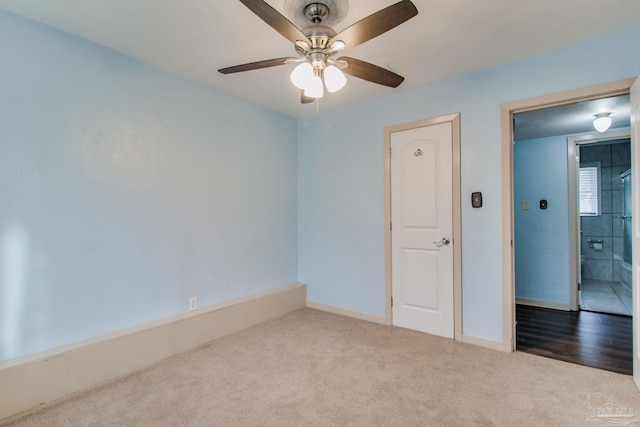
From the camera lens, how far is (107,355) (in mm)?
2305

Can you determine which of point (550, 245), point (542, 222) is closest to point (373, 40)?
point (542, 222)

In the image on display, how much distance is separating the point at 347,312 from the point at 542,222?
2.96 metres

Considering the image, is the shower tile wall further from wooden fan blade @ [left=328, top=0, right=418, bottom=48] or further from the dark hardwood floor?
wooden fan blade @ [left=328, top=0, right=418, bottom=48]

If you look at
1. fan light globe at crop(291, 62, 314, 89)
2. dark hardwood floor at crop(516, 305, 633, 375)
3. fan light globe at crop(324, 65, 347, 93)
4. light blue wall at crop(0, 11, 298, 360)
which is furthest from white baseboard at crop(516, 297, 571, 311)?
fan light globe at crop(291, 62, 314, 89)

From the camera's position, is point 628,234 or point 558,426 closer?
point 558,426

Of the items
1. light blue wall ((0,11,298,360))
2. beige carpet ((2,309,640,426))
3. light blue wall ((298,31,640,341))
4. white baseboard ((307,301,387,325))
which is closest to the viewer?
beige carpet ((2,309,640,426))

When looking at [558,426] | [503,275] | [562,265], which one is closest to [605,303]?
[562,265]

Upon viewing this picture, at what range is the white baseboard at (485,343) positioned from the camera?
2723 millimetres

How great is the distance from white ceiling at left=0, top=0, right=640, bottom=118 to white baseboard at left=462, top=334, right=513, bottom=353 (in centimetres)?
A: 240

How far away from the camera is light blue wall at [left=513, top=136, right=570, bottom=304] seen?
416cm

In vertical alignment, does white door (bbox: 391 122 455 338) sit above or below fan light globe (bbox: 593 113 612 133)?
below

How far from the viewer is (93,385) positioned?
87.3 inches

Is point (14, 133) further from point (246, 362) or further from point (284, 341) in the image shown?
point (284, 341)

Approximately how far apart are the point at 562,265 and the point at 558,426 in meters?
3.05
